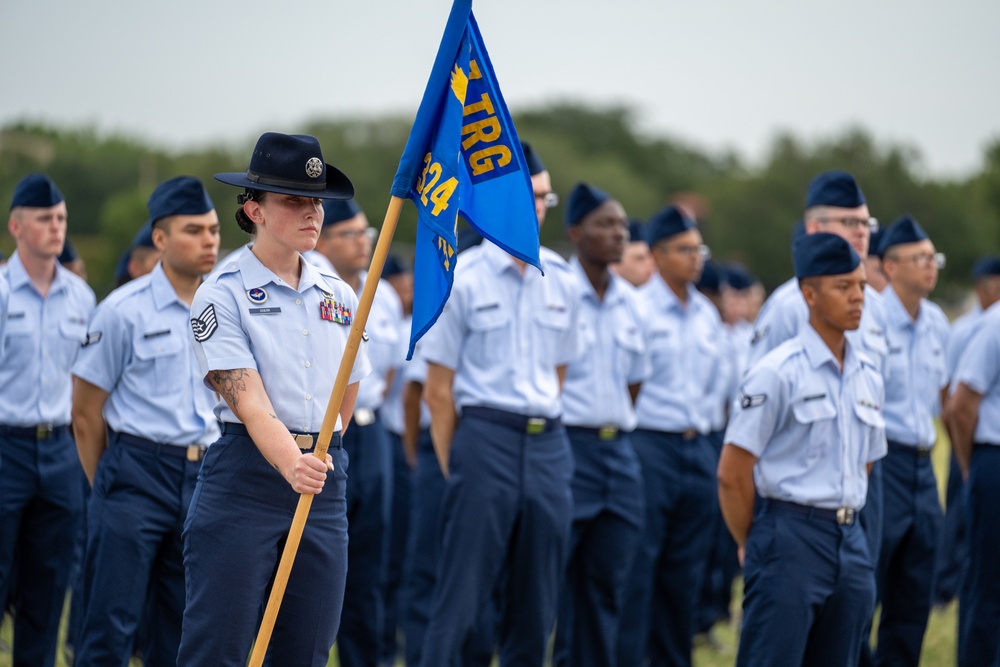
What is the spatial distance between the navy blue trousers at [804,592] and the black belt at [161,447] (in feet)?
8.72

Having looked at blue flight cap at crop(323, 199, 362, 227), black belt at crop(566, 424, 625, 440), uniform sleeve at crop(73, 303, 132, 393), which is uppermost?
blue flight cap at crop(323, 199, 362, 227)

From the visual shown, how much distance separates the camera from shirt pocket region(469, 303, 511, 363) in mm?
6680

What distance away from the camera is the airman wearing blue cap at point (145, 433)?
5.77 m

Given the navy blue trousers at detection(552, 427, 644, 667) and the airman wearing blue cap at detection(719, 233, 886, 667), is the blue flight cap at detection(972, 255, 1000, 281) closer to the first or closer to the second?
the navy blue trousers at detection(552, 427, 644, 667)

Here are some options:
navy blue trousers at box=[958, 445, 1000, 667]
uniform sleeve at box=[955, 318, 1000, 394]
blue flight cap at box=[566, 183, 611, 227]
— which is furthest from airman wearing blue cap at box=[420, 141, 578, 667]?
uniform sleeve at box=[955, 318, 1000, 394]

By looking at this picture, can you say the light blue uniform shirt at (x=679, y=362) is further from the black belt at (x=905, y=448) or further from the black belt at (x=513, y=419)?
the black belt at (x=513, y=419)

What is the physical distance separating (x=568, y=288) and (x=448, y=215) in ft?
8.80

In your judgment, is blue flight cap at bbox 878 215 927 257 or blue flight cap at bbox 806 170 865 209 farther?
blue flight cap at bbox 878 215 927 257

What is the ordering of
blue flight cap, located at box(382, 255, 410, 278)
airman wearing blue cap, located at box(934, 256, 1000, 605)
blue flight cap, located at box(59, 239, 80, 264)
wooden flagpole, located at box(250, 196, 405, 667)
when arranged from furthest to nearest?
blue flight cap, located at box(382, 255, 410, 278) → airman wearing blue cap, located at box(934, 256, 1000, 605) → blue flight cap, located at box(59, 239, 80, 264) → wooden flagpole, located at box(250, 196, 405, 667)

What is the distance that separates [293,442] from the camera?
4.23m

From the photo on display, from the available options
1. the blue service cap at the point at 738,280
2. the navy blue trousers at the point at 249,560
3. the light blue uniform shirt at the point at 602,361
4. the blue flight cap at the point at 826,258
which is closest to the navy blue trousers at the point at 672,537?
the light blue uniform shirt at the point at 602,361

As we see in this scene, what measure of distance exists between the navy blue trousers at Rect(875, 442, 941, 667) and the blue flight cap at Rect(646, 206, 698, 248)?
2.65 meters

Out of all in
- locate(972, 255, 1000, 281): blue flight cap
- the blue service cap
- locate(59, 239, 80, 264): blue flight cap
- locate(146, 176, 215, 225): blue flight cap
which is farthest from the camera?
the blue service cap

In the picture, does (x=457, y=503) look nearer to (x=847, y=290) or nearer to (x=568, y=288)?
(x=568, y=288)
